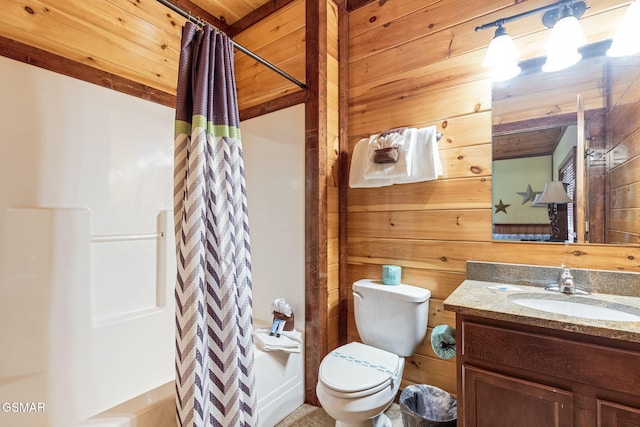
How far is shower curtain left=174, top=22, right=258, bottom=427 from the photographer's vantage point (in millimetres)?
1011

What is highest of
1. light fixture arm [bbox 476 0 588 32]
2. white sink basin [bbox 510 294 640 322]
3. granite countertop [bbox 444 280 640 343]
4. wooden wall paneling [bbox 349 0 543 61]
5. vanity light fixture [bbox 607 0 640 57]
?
wooden wall paneling [bbox 349 0 543 61]

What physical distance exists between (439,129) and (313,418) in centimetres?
182

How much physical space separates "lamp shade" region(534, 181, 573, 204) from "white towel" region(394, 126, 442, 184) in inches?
19.2

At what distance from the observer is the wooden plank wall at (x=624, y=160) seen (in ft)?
3.97

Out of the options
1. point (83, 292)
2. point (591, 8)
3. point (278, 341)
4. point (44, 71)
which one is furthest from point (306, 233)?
point (591, 8)

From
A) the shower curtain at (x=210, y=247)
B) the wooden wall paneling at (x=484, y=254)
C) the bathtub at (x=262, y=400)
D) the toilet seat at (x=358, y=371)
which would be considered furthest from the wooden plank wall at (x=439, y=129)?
the shower curtain at (x=210, y=247)

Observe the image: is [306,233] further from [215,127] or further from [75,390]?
[75,390]

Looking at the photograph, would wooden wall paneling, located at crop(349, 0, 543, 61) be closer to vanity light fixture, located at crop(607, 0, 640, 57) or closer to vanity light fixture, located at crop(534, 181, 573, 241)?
vanity light fixture, located at crop(607, 0, 640, 57)

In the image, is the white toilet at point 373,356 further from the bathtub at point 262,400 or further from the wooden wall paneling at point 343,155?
the bathtub at point 262,400

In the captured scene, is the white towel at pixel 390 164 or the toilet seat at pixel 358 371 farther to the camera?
the white towel at pixel 390 164

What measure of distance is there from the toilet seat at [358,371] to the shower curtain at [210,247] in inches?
14.3

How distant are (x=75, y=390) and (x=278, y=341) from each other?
1041 millimetres

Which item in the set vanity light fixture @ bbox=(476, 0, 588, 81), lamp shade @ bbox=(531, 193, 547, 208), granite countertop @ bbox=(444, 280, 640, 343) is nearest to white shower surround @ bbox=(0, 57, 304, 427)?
granite countertop @ bbox=(444, 280, 640, 343)

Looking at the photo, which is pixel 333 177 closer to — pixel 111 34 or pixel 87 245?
pixel 87 245
